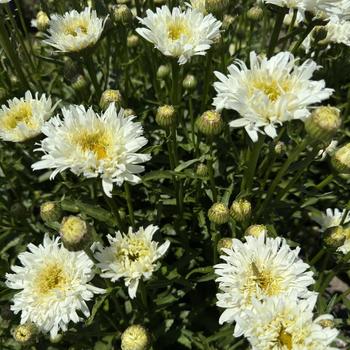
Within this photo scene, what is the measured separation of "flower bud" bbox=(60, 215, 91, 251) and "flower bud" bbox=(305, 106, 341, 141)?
1.35m

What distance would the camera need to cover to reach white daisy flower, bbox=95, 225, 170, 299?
276 cm

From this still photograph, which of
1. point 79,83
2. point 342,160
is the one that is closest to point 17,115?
point 79,83

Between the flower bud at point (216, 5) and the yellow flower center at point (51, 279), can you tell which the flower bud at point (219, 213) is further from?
the flower bud at point (216, 5)

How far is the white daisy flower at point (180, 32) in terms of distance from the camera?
3.12m

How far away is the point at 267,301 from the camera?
2357 millimetres

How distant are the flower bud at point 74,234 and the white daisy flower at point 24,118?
3.36 ft

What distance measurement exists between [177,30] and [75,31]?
2.84ft

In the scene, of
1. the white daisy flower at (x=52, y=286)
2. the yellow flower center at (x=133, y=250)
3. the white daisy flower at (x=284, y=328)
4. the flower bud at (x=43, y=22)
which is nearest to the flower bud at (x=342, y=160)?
the white daisy flower at (x=284, y=328)

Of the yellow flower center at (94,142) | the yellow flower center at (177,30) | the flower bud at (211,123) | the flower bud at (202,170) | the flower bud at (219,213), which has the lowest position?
the flower bud at (219,213)

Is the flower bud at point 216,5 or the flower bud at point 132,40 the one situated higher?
the flower bud at point 216,5

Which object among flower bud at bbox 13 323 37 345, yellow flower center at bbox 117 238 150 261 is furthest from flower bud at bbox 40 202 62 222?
flower bud at bbox 13 323 37 345

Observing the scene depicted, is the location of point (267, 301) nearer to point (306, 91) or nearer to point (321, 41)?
point (306, 91)

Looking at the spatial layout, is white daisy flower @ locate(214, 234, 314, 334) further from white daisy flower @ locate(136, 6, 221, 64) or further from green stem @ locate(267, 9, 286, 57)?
green stem @ locate(267, 9, 286, 57)

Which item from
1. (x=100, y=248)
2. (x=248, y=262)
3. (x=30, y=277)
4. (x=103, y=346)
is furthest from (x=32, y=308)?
(x=248, y=262)
